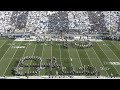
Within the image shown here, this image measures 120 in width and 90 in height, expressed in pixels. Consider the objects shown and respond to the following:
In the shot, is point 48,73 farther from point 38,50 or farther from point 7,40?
point 7,40

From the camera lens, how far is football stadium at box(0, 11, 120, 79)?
27706 mm

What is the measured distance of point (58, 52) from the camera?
3531 cm

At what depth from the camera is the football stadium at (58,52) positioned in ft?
90.9

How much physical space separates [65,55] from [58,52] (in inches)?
62.9

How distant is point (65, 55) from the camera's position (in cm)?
3397

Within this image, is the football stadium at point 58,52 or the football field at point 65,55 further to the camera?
the football field at point 65,55

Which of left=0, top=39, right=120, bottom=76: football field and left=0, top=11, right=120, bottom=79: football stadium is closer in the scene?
left=0, top=11, right=120, bottom=79: football stadium

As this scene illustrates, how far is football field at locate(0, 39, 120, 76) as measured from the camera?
29.2 metres

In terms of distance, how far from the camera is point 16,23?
201 ft

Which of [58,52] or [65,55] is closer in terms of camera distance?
[65,55]
